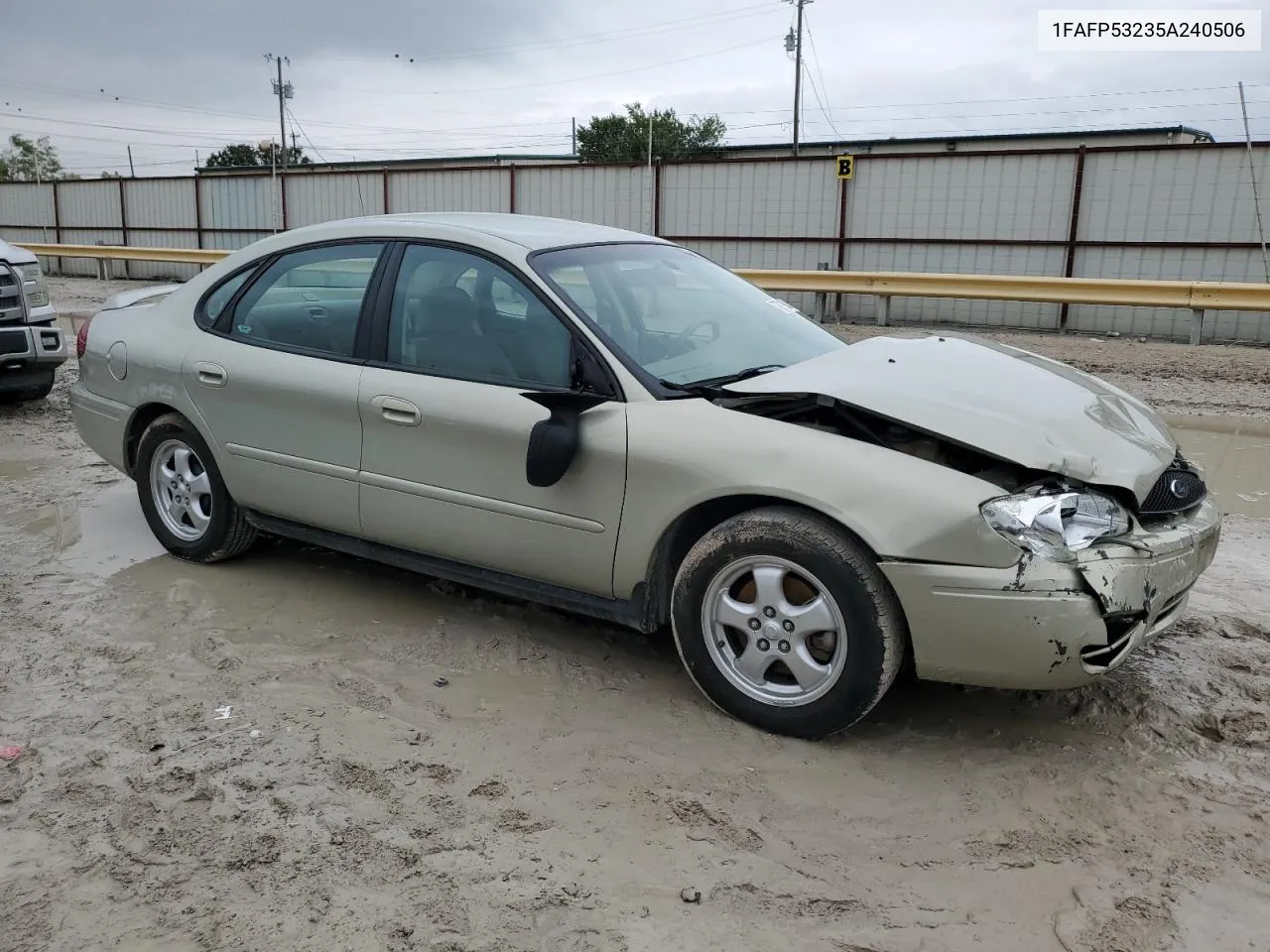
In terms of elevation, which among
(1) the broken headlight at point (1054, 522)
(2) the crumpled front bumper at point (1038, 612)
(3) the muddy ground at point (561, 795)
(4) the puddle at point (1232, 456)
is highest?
(1) the broken headlight at point (1054, 522)

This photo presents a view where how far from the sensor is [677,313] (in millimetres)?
4094

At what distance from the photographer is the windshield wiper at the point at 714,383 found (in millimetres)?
3537

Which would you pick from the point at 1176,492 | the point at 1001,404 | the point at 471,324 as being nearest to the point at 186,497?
the point at 471,324

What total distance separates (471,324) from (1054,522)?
2.16 m

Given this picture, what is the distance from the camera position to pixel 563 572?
3.72m

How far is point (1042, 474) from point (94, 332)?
14.7 feet

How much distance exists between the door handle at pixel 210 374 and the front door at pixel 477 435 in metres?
0.86

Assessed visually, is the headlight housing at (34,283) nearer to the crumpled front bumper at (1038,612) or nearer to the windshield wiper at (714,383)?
the windshield wiper at (714,383)

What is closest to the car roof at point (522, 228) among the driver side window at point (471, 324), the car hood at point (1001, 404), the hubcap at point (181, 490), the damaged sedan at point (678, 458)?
the damaged sedan at point (678, 458)

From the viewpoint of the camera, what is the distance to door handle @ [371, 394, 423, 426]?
155 inches

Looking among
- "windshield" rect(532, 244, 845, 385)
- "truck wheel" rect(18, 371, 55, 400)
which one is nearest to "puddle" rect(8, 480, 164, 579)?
"windshield" rect(532, 244, 845, 385)

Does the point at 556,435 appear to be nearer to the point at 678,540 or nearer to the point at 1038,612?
the point at 678,540

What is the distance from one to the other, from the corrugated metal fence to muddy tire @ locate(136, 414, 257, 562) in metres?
12.9

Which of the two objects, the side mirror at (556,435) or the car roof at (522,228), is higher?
the car roof at (522,228)
